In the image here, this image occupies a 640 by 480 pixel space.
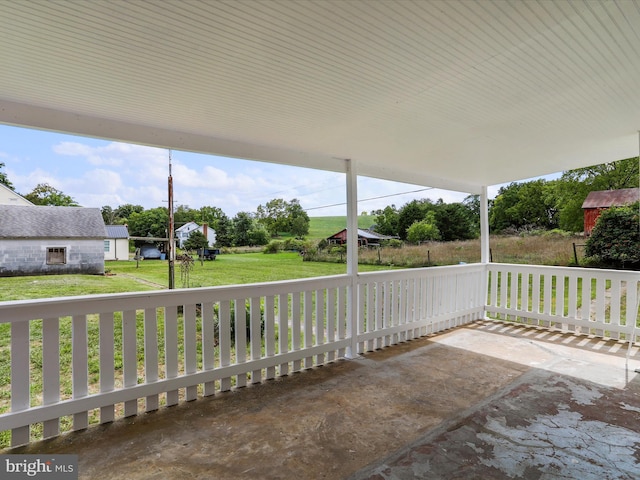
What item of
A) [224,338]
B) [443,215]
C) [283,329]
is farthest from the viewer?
[443,215]

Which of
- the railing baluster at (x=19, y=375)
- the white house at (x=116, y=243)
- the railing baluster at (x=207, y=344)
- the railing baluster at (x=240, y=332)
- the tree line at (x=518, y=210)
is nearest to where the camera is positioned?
the railing baluster at (x=19, y=375)

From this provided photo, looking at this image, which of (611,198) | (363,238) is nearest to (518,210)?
(611,198)

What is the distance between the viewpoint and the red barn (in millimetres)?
5000

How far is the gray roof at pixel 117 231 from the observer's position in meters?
2.84

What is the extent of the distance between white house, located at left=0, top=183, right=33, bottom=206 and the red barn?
7.11m

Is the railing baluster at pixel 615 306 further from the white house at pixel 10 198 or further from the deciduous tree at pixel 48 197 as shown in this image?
the white house at pixel 10 198

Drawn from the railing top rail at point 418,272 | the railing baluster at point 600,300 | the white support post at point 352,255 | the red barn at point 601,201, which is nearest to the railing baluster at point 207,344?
the white support post at point 352,255

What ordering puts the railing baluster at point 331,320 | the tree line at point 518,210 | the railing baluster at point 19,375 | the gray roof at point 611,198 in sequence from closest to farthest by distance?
the railing baluster at point 19,375 → the railing baluster at point 331,320 → the gray roof at point 611,198 → the tree line at point 518,210

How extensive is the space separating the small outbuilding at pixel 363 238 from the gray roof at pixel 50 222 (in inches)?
98.5

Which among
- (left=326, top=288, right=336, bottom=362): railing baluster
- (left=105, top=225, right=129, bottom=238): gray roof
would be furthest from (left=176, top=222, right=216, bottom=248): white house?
(left=326, top=288, right=336, bottom=362): railing baluster

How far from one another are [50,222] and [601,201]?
7097mm

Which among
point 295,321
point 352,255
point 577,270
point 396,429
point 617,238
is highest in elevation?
point 617,238

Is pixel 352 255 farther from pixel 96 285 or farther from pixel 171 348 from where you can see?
pixel 96 285

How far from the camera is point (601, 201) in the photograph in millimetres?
5254
